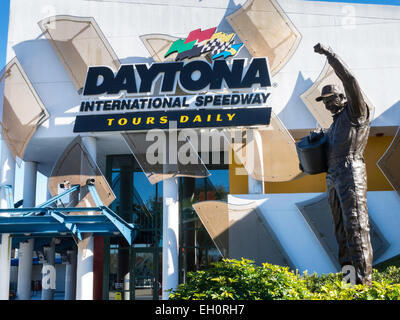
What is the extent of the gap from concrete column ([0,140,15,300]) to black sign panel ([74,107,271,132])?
3.48m

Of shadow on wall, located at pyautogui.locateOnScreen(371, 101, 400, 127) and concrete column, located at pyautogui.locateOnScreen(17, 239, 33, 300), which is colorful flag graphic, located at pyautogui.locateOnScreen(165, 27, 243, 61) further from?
concrete column, located at pyautogui.locateOnScreen(17, 239, 33, 300)

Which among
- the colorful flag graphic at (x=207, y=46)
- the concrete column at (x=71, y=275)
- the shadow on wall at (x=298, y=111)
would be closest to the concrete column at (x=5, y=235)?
the concrete column at (x=71, y=275)

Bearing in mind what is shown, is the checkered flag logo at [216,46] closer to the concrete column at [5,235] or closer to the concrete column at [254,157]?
the concrete column at [254,157]

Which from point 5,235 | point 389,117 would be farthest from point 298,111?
point 5,235

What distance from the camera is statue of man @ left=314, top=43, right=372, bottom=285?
5.12 meters

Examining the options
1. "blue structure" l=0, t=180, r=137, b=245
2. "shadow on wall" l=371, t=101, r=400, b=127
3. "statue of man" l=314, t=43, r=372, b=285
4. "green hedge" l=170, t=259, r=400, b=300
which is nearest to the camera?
"green hedge" l=170, t=259, r=400, b=300

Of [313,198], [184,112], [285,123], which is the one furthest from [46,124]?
[313,198]

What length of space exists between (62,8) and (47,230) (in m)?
8.55

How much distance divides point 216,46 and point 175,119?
3.17 metres

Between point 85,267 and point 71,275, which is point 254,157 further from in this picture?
point 71,275

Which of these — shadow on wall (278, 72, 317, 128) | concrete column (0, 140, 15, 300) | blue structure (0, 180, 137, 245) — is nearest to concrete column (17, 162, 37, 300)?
concrete column (0, 140, 15, 300)

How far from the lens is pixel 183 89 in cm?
1598

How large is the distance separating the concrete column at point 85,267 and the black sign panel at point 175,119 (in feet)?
3.44

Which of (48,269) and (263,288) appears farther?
(48,269)
